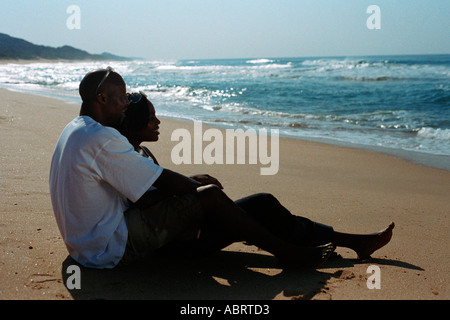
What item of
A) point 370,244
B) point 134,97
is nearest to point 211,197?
point 134,97

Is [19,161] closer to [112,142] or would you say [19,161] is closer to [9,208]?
[9,208]

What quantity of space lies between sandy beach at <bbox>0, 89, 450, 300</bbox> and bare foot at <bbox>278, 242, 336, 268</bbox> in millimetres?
82

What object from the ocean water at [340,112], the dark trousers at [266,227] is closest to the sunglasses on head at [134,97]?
the dark trousers at [266,227]

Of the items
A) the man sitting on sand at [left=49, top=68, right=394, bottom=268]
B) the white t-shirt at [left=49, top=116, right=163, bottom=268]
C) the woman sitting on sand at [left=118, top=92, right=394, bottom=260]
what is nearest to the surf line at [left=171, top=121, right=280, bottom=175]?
the woman sitting on sand at [left=118, top=92, right=394, bottom=260]

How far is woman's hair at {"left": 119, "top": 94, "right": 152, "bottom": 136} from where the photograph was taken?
120 inches

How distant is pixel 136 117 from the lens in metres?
3.06

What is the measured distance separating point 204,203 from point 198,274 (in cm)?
52

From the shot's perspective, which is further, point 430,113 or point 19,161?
point 430,113

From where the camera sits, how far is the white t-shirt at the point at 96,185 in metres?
2.46

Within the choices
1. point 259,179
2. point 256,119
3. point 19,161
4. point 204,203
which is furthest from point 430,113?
point 204,203
